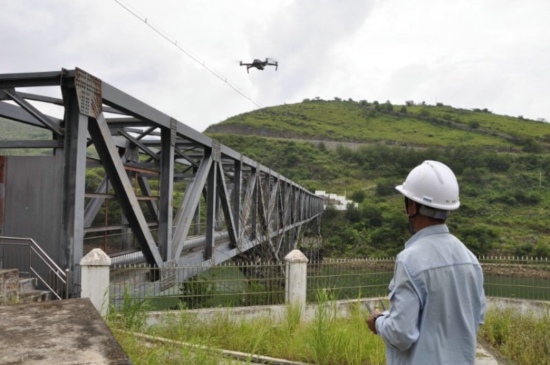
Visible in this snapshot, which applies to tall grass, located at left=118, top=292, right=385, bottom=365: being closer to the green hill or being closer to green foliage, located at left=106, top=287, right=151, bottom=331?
green foliage, located at left=106, top=287, right=151, bottom=331

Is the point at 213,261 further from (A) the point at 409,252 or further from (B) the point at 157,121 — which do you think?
(A) the point at 409,252

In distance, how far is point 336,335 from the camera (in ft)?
17.8

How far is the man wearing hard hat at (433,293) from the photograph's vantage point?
205cm

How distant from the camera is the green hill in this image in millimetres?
40062

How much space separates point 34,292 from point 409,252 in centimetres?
578

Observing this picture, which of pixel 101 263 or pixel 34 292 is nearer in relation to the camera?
pixel 34 292

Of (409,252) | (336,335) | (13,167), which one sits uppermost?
(13,167)

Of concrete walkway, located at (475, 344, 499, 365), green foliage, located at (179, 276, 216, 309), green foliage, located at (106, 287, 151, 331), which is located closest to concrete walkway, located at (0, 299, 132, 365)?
green foliage, located at (106, 287, 151, 331)

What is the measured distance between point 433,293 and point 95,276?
18.5 feet

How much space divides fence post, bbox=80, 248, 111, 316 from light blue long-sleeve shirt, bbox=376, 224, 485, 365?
5.33 metres

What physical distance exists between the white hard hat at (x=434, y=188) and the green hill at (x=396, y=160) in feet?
116

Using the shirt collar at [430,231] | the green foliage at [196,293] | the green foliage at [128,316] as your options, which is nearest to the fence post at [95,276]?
the green foliage at [128,316]

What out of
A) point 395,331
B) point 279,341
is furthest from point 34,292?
point 395,331

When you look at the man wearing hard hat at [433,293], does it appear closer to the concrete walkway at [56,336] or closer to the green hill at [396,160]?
the concrete walkway at [56,336]
